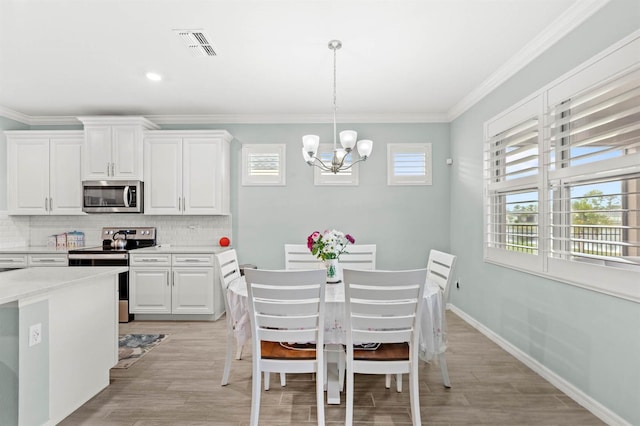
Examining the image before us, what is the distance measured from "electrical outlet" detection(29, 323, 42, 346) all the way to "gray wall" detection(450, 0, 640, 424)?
11.2 ft

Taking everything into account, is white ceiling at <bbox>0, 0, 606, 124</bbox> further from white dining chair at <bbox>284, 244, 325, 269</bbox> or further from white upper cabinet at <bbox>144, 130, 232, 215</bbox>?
white dining chair at <bbox>284, 244, 325, 269</bbox>

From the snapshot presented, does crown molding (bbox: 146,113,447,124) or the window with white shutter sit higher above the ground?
crown molding (bbox: 146,113,447,124)

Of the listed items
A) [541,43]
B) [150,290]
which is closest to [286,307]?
A: [541,43]

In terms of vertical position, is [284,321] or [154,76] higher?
[154,76]

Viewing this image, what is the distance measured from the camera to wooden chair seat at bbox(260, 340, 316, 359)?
82.4 inches

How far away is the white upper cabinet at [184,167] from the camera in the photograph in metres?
4.57

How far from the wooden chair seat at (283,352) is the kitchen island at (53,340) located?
1235 mm

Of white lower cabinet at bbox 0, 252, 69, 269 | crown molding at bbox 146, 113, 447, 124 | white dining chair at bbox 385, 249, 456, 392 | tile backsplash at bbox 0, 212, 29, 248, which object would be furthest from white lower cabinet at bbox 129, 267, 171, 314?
white dining chair at bbox 385, 249, 456, 392

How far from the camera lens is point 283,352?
2141 mm

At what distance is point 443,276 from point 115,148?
4307 millimetres

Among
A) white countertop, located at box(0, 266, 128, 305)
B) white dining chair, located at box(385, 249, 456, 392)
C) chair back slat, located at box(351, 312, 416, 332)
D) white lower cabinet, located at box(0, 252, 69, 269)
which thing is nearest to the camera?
white countertop, located at box(0, 266, 128, 305)

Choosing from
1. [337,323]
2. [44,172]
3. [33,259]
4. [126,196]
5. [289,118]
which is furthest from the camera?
[289,118]

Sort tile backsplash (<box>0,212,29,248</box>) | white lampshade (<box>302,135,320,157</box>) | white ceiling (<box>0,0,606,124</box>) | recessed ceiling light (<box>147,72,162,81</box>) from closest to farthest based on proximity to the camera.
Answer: white ceiling (<box>0,0,606,124</box>), white lampshade (<box>302,135,320,157</box>), recessed ceiling light (<box>147,72,162,81</box>), tile backsplash (<box>0,212,29,248</box>)

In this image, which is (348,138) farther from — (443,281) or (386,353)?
(386,353)
